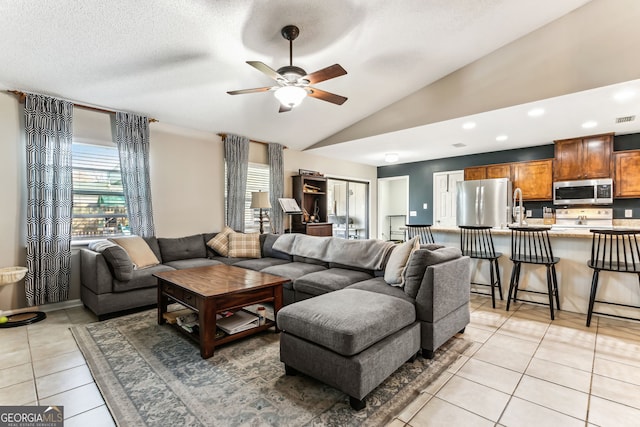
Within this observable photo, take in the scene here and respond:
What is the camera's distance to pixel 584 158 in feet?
16.8

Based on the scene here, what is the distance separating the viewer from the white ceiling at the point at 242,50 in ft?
8.49

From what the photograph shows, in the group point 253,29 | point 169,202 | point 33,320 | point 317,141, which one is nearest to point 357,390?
point 253,29

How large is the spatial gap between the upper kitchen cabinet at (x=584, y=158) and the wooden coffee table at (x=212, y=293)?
5528 mm

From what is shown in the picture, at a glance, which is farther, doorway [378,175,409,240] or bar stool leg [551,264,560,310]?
doorway [378,175,409,240]

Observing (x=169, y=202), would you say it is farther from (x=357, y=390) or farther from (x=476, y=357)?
(x=476, y=357)

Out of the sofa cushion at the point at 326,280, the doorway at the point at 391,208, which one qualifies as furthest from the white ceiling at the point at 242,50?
the doorway at the point at 391,208

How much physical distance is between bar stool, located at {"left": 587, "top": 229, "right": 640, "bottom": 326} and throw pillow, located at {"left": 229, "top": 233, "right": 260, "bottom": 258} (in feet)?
13.1

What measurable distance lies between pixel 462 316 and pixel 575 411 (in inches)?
40.2

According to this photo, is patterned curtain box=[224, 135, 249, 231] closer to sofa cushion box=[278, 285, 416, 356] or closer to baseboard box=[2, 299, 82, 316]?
baseboard box=[2, 299, 82, 316]

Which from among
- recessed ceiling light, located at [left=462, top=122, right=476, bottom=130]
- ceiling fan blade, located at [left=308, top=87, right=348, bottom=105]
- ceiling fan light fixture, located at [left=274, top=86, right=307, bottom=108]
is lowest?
ceiling fan light fixture, located at [left=274, top=86, right=307, bottom=108]

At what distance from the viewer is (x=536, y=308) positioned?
349 cm

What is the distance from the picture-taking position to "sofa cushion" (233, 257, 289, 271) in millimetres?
3879

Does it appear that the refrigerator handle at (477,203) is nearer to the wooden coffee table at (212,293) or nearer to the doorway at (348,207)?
the doorway at (348,207)

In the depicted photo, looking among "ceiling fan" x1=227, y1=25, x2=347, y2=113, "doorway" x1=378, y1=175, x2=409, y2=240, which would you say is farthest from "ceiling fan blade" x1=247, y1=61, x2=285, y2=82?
"doorway" x1=378, y1=175, x2=409, y2=240
